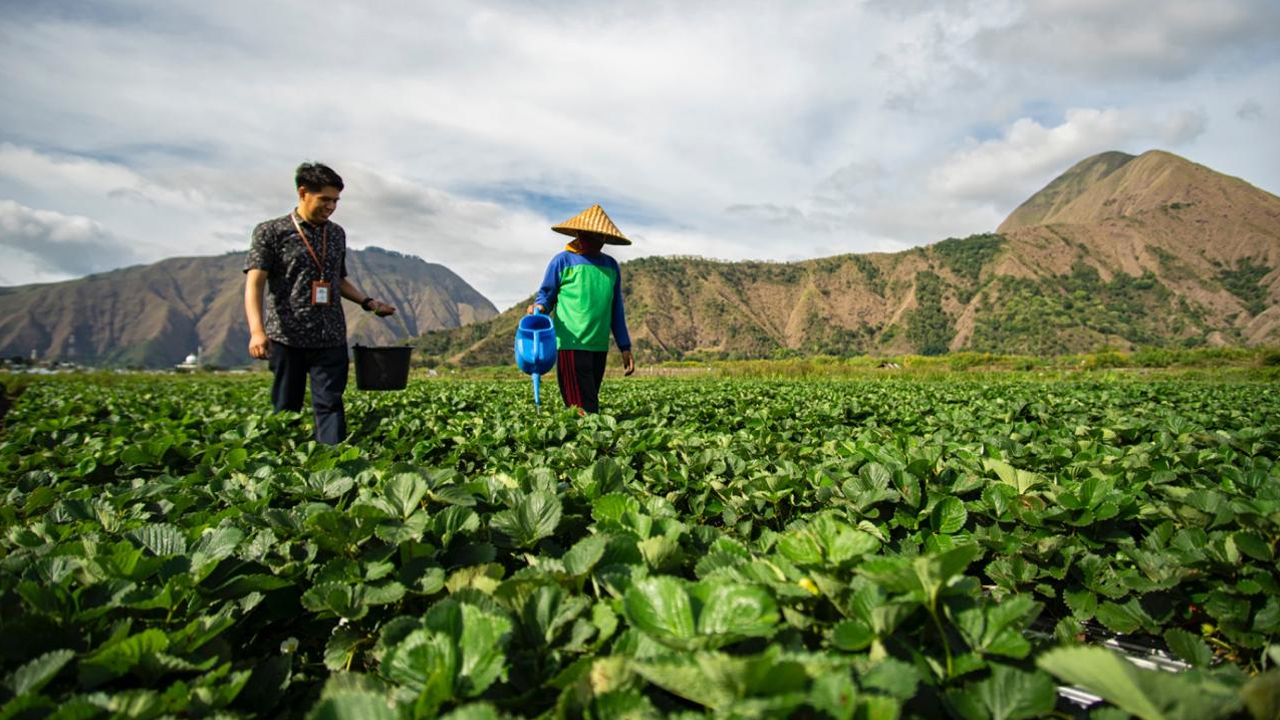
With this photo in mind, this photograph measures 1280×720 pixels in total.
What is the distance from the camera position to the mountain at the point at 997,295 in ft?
347

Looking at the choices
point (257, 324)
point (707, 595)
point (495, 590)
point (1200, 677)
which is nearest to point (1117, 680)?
point (1200, 677)

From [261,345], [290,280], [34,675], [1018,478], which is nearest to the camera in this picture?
[34,675]

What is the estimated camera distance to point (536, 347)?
17.0 ft

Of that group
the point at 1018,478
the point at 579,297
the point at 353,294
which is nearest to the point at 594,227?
the point at 579,297

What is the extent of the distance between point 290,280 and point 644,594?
3.85 m

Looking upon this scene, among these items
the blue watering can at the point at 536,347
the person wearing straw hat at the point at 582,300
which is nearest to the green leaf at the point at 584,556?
the person wearing straw hat at the point at 582,300

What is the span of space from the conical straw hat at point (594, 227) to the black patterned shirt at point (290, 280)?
1.91 metres

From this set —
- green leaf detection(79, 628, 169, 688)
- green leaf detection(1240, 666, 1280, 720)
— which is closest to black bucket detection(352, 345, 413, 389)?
green leaf detection(79, 628, 169, 688)

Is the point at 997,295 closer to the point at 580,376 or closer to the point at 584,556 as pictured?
the point at 580,376

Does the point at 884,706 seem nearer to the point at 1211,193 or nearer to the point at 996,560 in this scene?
the point at 996,560

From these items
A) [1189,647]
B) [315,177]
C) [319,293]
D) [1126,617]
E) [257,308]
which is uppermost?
[315,177]

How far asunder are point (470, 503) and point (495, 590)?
0.50m

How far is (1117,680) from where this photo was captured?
2.07 feet

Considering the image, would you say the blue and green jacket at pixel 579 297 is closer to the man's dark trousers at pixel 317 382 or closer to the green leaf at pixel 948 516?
the man's dark trousers at pixel 317 382
